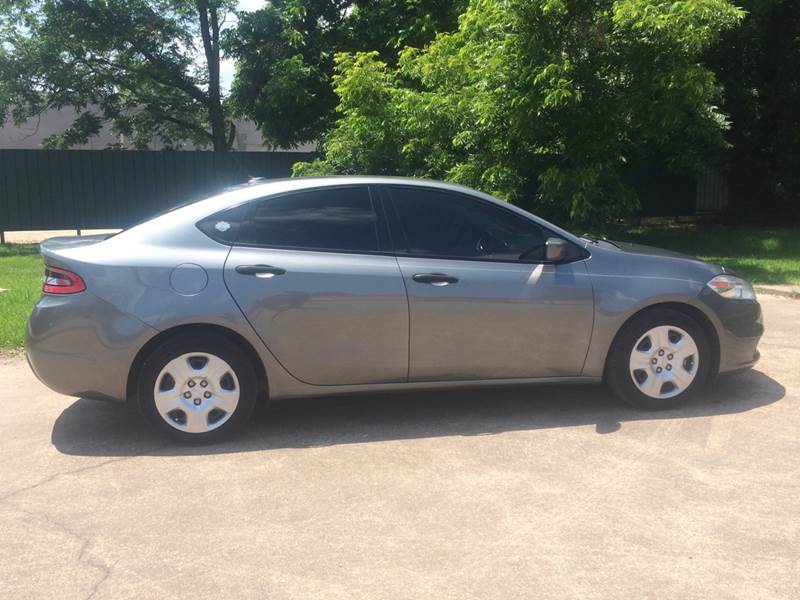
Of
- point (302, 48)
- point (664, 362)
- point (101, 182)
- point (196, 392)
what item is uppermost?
point (302, 48)

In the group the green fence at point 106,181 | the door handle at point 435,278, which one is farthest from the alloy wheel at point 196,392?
the green fence at point 106,181

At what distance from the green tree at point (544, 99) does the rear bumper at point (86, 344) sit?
7.59 m

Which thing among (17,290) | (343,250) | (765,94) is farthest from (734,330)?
(765,94)

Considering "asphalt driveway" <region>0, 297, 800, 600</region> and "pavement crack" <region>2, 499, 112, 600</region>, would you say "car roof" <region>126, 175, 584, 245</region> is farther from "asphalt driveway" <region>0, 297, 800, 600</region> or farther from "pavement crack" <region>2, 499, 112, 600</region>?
"pavement crack" <region>2, 499, 112, 600</region>

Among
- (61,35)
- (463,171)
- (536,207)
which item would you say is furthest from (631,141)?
(61,35)

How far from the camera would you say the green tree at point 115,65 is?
1797cm

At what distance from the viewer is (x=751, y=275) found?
11.4 metres

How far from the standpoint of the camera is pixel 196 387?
16.0ft

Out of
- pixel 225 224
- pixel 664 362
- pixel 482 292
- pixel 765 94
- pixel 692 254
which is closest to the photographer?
pixel 225 224

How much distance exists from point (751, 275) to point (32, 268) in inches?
407

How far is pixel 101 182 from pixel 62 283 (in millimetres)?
13766

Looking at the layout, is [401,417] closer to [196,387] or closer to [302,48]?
[196,387]

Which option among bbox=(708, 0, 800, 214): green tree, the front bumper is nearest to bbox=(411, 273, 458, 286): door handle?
the front bumper

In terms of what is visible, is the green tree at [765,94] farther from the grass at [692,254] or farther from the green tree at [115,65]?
the green tree at [115,65]
